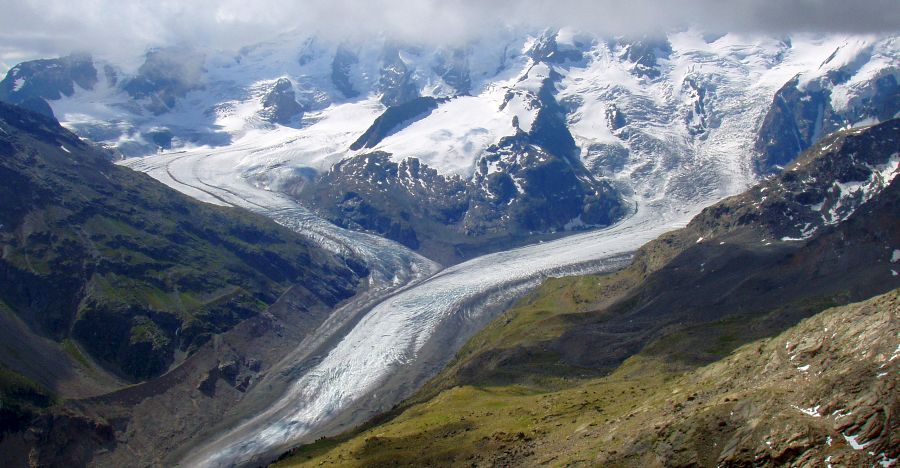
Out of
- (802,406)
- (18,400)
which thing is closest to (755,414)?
(802,406)

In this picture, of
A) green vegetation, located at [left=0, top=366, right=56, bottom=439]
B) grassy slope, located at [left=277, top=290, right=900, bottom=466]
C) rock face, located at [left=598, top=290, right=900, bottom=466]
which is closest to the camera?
rock face, located at [left=598, top=290, right=900, bottom=466]

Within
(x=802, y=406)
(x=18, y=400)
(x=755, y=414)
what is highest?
(x=802, y=406)

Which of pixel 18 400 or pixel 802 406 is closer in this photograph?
pixel 802 406

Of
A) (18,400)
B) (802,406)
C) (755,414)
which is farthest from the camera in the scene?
(18,400)

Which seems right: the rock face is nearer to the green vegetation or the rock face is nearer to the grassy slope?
the grassy slope

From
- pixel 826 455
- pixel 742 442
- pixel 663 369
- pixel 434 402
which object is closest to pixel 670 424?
pixel 742 442

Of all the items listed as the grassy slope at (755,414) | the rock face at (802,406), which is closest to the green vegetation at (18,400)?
the grassy slope at (755,414)

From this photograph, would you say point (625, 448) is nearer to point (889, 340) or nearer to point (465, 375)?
point (889, 340)

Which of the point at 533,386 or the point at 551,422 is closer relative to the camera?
the point at 551,422

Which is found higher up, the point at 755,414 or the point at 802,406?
the point at 802,406

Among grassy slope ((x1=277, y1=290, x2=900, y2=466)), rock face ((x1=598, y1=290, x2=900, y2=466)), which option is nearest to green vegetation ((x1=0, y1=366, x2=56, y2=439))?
grassy slope ((x1=277, y1=290, x2=900, y2=466))

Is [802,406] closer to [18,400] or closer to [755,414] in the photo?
[755,414]
